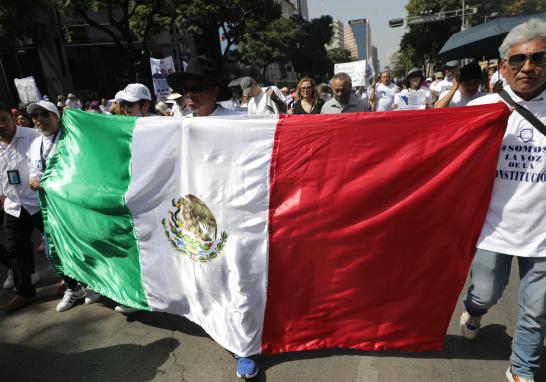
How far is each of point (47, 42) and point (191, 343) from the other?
25.4m

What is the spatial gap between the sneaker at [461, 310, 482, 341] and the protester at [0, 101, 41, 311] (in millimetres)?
3742

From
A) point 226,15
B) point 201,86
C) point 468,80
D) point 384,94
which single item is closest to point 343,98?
point 468,80

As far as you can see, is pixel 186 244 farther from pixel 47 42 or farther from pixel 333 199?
pixel 47 42

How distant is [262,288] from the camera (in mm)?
2324

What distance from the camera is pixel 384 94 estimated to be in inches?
352

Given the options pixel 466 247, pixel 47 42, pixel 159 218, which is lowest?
pixel 466 247

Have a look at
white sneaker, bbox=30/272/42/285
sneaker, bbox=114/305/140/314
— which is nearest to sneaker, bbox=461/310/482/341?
sneaker, bbox=114/305/140/314

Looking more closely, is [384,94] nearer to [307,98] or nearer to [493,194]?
[307,98]

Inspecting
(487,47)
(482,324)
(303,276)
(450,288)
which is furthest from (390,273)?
(487,47)

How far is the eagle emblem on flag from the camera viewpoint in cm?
240

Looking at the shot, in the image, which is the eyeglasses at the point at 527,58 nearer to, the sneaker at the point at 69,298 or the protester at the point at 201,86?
the protester at the point at 201,86

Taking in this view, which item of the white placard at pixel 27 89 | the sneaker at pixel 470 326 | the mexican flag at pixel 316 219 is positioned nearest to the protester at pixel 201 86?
the mexican flag at pixel 316 219

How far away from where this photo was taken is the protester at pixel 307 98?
525 centimetres

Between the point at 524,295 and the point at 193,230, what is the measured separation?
1.95 meters
